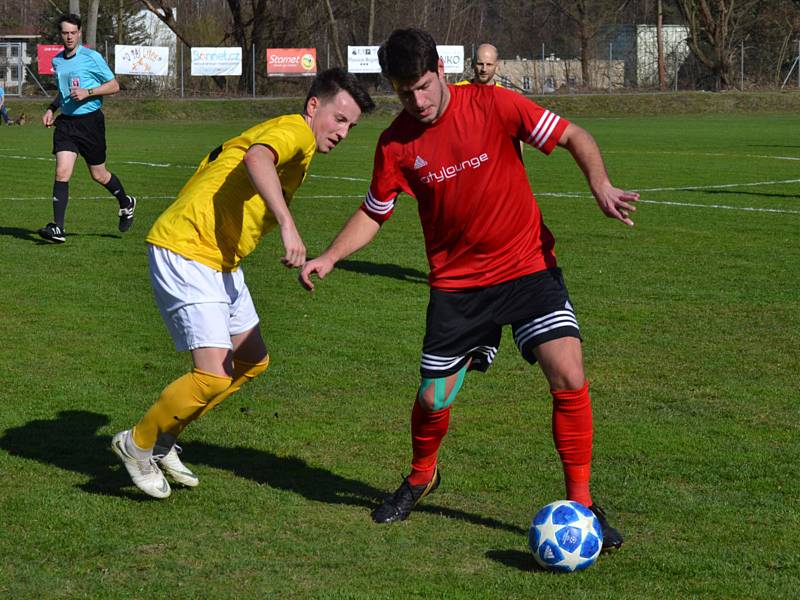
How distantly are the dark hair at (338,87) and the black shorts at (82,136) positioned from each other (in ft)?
28.6

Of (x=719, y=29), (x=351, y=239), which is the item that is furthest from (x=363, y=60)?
(x=351, y=239)

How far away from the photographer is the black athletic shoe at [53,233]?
44.0 feet

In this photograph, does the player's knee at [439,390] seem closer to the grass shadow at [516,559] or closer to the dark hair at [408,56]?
the grass shadow at [516,559]

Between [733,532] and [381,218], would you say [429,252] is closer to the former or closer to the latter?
[381,218]

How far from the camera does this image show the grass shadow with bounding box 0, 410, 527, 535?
5555mm

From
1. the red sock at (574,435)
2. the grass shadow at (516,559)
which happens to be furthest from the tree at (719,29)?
the grass shadow at (516,559)

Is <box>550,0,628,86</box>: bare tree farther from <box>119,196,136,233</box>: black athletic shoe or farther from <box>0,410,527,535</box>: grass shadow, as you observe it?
<box>0,410,527,535</box>: grass shadow

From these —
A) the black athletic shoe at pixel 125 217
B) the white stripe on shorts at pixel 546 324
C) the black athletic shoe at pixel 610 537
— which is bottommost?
the black athletic shoe at pixel 610 537

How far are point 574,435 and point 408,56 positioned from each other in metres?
1.61

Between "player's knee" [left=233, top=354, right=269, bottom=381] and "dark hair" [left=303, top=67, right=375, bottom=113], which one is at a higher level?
"dark hair" [left=303, top=67, right=375, bottom=113]

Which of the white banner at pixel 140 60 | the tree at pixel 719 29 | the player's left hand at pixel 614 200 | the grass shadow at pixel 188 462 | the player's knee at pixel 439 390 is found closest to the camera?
the player's left hand at pixel 614 200

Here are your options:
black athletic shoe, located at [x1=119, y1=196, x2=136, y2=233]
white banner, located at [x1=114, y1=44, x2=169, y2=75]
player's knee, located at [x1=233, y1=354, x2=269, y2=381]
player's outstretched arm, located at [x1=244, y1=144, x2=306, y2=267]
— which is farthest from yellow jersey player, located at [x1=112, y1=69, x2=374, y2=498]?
white banner, located at [x1=114, y1=44, x2=169, y2=75]

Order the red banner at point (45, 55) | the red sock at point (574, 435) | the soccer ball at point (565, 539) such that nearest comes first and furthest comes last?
the soccer ball at point (565, 539) < the red sock at point (574, 435) < the red banner at point (45, 55)

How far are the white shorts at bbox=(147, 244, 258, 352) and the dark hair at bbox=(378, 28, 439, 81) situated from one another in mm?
1197
